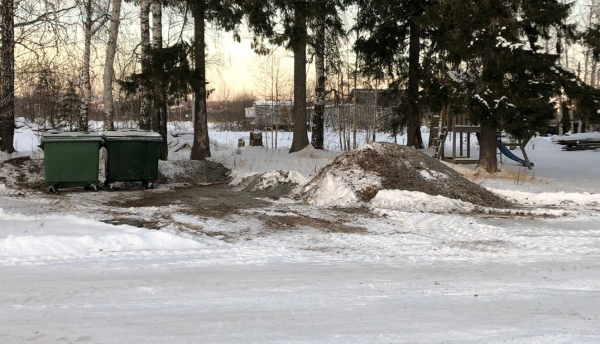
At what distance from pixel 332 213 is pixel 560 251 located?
3854 mm

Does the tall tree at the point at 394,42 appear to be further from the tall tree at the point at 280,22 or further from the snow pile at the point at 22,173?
the snow pile at the point at 22,173

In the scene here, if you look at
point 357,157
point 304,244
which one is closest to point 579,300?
point 304,244

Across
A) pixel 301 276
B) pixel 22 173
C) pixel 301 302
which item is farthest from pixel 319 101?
pixel 301 302

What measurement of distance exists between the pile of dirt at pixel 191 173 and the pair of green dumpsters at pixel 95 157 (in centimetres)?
164

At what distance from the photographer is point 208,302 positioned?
4.18m

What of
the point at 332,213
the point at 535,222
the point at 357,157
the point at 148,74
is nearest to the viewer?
the point at 535,222

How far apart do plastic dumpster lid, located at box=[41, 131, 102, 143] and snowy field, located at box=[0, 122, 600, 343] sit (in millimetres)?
2210

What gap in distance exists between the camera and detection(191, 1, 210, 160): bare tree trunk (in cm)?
1559

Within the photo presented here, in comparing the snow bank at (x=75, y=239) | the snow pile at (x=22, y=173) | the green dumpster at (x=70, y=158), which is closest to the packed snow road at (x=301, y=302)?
the snow bank at (x=75, y=239)

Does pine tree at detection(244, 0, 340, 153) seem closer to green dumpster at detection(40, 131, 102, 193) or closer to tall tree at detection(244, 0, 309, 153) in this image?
tall tree at detection(244, 0, 309, 153)

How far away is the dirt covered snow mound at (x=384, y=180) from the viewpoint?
9.71 metres

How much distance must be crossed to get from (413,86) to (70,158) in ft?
40.0

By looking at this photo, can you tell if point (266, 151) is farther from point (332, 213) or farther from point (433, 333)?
point (433, 333)

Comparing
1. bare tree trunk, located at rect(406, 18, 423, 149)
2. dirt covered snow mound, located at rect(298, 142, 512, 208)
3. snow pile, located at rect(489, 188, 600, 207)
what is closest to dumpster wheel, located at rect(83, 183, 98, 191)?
dirt covered snow mound, located at rect(298, 142, 512, 208)
